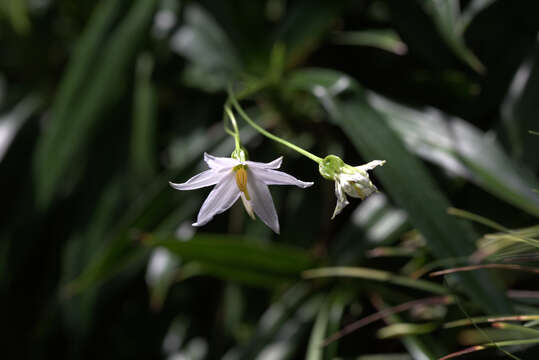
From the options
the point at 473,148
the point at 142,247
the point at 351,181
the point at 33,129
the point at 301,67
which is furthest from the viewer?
the point at 33,129

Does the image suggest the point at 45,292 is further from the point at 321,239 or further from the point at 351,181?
the point at 351,181

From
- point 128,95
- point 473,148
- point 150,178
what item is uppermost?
point 128,95

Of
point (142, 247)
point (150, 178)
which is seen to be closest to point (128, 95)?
point (150, 178)

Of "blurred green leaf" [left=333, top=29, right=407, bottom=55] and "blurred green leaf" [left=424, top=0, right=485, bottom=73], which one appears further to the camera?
"blurred green leaf" [left=333, top=29, right=407, bottom=55]

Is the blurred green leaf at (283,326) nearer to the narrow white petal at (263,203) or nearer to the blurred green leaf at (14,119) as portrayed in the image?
the narrow white petal at (263,203)

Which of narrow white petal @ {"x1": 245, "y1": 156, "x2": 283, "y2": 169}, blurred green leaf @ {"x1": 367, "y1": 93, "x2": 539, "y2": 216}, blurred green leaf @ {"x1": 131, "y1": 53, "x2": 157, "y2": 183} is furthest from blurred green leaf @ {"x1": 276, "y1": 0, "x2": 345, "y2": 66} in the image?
narrow white petal @ {"x1": 245, "y1": 156, "x2": 283, "y2": 169}

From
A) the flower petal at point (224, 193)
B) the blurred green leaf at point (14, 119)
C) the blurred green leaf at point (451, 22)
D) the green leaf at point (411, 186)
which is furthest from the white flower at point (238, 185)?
the blurred green leaf at point (14, 119)

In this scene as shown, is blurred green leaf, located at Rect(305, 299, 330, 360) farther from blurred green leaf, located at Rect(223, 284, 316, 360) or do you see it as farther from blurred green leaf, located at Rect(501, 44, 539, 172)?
blurred green leaf, located at Rect(501, 44, 539, 172)
